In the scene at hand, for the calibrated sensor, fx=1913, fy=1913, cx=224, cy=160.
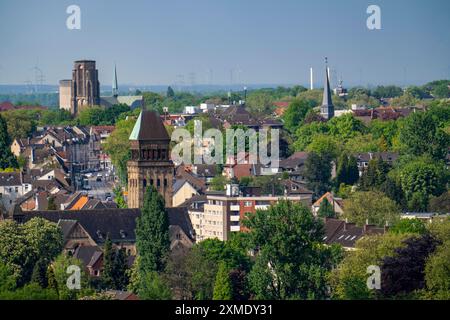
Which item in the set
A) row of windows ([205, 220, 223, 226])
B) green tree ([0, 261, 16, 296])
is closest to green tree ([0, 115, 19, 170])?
row of windows ([205, 220, 223, 226])

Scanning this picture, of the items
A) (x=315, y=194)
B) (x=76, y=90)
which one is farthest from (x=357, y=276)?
(x=76, y=90)

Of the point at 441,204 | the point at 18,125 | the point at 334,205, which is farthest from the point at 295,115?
the point at 334,205

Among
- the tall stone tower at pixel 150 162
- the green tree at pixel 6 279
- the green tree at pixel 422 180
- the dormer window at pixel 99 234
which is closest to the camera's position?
the green tree at pixel 6 279

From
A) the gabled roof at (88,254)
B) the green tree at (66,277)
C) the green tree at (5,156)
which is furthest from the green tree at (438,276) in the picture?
the green tree at (5,156)

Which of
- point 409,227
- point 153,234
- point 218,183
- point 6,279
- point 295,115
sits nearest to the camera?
point 6,279

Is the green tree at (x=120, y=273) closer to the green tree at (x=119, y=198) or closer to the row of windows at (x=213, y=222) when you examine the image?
the row of windows at (x=213, y=222)

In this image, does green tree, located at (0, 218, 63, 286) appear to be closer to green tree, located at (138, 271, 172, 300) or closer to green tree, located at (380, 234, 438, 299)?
green tree, located at (138, 271, 172, 300)

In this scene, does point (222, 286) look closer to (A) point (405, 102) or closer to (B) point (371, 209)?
(B) point (371, 209)
